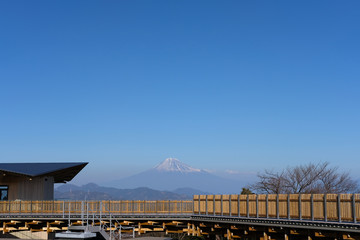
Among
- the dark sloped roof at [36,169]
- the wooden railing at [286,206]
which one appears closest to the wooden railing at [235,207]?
the wooden railing at [286,206]

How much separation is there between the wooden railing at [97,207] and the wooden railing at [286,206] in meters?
2.16

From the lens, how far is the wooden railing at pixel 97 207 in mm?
42344

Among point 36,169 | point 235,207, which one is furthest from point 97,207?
point 36,169

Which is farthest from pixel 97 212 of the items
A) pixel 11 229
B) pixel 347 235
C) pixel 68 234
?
pixel 347 235

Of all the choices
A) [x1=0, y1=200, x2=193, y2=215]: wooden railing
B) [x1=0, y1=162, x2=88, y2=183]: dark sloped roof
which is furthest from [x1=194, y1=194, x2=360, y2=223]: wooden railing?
[x1=0, y1=162, x2=88, y2=183]: dark sloped roof

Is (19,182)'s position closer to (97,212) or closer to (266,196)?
(97,212)

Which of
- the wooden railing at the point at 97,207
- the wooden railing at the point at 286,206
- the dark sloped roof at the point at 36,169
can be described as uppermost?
the dark sloped roof at the point at 36,169

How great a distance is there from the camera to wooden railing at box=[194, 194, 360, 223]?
91.8 feet

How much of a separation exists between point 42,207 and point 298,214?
24.7 metres

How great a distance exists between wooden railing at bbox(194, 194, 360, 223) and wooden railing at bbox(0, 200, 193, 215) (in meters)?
2.16

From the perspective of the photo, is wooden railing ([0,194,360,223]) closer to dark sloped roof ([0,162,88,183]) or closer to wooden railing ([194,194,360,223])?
wooden railing ([194,194,360,223])

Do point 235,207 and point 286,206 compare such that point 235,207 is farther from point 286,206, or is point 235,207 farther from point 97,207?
point 97,207

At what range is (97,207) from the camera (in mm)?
43750

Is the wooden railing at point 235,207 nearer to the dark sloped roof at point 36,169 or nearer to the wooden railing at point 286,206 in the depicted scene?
the wooden railing at point 286,206
